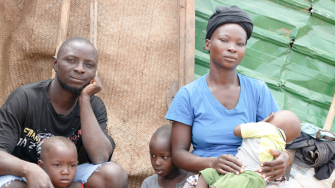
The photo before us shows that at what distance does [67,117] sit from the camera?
2.43 metres

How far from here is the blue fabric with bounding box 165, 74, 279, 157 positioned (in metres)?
2.24

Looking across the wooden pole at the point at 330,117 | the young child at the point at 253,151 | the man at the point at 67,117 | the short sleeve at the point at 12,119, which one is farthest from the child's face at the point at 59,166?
the wooden pole at the point at 330,117

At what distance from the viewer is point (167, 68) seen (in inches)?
131

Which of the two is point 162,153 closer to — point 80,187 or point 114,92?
point 80,187

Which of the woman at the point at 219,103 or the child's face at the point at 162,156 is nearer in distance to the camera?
the woman at the point at 219,103

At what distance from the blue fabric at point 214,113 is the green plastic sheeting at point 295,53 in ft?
4.02

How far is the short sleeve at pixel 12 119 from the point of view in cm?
215

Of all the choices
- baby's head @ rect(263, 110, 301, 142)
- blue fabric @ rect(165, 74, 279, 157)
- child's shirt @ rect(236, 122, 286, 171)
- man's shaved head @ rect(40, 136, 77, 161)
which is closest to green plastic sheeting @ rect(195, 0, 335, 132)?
blue fabric @ rect(165, 74, 279, 157)

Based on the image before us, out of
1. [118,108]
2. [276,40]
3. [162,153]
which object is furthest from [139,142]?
[276,40]

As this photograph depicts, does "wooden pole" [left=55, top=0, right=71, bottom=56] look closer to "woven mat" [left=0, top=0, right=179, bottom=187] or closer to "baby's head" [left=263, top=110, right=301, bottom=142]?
"woven mat" [left=0, top=0, right=179, bottom=187]

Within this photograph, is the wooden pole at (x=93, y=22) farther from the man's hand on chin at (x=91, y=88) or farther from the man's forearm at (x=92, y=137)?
the man's forearm at (x=92, y=137)

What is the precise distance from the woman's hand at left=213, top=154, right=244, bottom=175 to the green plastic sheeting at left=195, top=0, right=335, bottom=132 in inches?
67.9

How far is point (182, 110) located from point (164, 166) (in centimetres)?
52

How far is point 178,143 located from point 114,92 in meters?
1.11
